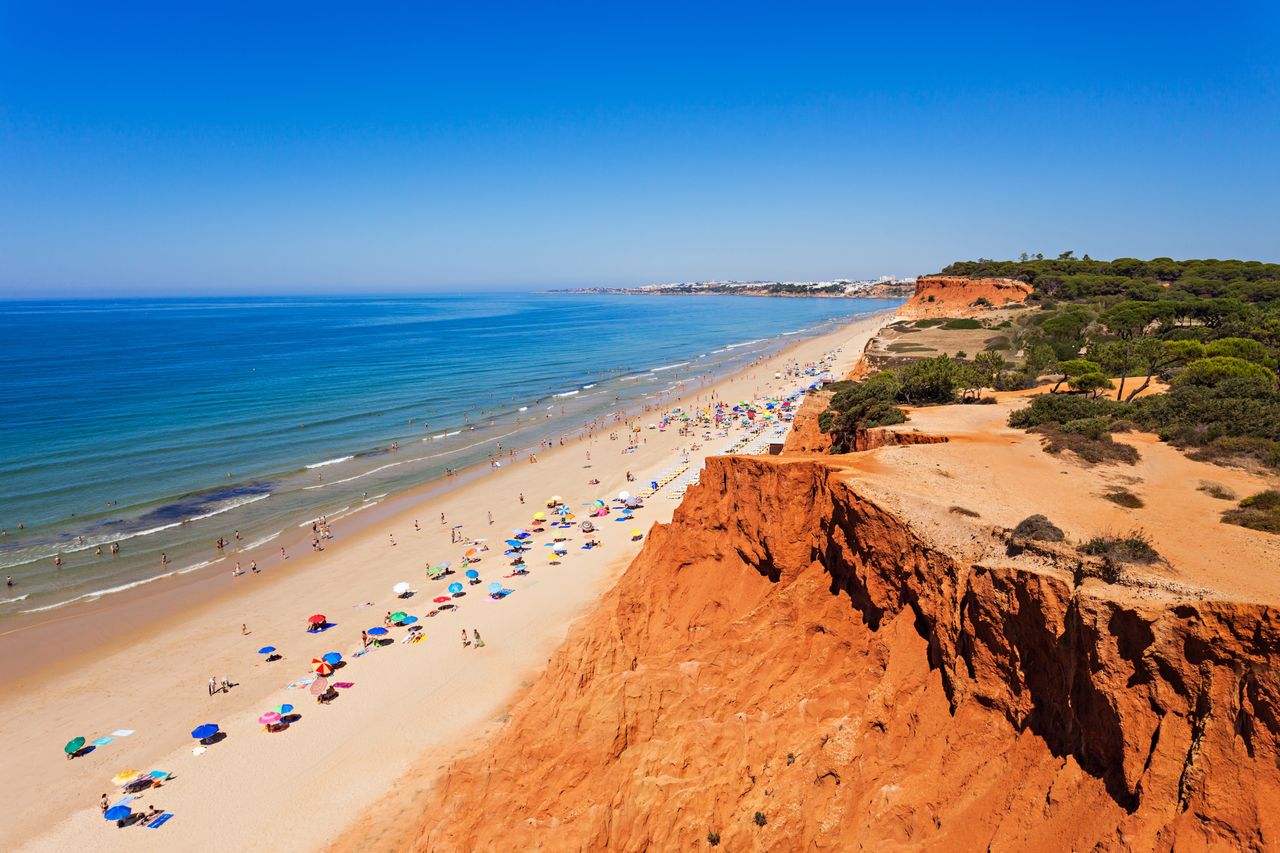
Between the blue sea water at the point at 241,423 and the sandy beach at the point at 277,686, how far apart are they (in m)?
5.53

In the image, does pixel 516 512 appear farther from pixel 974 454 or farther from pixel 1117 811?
pixel 1117 811

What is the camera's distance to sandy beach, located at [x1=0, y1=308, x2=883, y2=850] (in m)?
17.4

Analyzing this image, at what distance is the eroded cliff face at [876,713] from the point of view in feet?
24.0

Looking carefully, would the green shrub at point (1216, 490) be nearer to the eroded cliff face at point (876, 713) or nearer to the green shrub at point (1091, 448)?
the green shrub at point (1091, 448)

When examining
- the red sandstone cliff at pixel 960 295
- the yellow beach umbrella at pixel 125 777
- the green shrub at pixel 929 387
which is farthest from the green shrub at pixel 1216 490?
the red sandstone cliff at pixel 960 295

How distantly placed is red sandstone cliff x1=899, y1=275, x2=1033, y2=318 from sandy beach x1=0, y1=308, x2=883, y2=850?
75.8 meters

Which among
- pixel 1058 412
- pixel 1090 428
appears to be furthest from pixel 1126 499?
pixel 1058 412

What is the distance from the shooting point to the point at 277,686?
22.9m

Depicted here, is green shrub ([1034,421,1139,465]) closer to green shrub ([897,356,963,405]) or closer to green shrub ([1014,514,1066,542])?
green shrub ([1014,514,1066,542])

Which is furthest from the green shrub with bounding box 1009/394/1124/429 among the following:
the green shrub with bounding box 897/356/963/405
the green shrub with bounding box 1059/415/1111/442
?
the green shrub with bounding box 897/356/963/405

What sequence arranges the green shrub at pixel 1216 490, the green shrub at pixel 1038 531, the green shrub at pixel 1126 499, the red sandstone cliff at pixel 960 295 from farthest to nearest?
the red sandstone cliff at pixel 960 295 < the green shrub at pixel 1216 490 < the green shrub at pixel 1126 499 < the green shrub at pixel 1038 531

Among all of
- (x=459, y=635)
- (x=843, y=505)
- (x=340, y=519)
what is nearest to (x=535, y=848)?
(x=843, y=505)

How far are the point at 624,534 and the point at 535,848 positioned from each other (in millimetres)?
23753

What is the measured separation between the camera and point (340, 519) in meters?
38.5
